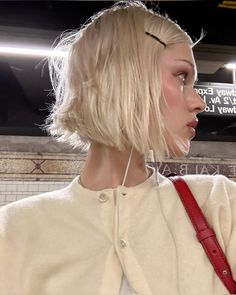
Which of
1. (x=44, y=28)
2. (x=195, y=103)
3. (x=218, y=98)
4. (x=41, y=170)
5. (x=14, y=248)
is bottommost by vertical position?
(x=14, y=248)

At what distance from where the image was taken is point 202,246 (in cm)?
87

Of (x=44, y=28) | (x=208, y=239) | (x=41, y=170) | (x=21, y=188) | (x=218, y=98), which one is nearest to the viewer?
(x=208, y=239)

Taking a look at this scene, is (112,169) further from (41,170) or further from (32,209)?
(41,170)

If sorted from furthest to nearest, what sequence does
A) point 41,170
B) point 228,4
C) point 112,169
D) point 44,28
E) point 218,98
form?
point 41,170
point 218,98
point 44,28
point 228,4
point 112,169

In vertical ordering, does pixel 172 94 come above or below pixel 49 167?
below

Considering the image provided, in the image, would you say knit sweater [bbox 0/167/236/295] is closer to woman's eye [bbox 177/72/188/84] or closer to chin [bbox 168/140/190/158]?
chin [bbox 168/140/190/158]

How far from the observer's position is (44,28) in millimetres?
3408

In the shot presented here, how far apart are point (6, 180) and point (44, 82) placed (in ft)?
3.96

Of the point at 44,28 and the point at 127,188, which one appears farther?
the point at 44,28

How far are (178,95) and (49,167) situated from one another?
3556mm

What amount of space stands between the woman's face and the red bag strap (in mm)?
137

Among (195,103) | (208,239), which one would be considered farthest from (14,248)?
(195,103)

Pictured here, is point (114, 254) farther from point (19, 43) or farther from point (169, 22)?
point (19, 43)

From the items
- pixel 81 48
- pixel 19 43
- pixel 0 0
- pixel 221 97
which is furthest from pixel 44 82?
pixel 81 48
